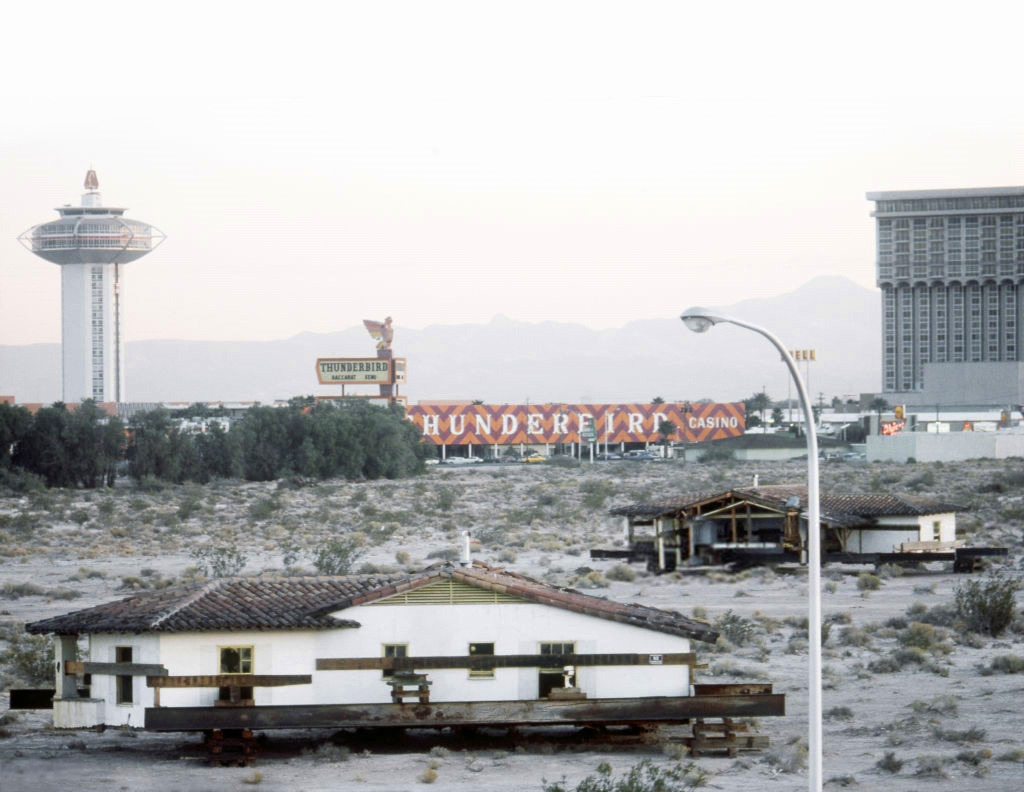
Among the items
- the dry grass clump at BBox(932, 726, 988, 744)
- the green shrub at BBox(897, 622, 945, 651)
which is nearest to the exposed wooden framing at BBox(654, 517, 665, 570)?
the green shrub at BBox(897, 622, 945, 651)

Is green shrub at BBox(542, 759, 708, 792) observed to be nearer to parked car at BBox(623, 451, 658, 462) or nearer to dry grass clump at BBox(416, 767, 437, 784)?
dry grass clump at BBox(416, 767, 437, 784)

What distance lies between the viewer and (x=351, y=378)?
177500mm

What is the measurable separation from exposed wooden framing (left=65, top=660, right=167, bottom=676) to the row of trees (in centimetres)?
7627

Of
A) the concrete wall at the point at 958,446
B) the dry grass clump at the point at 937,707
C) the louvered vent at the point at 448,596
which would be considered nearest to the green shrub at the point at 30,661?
the louvered vent at the point at 448,596

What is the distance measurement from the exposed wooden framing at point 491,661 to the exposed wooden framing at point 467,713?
0.47 meters

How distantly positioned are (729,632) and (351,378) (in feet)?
477

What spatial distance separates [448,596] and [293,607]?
2050 mm

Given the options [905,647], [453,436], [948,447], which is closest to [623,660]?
[905,647]

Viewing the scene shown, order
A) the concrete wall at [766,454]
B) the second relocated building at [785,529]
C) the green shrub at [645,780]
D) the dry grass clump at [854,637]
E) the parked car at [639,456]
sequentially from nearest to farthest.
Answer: the green shrub at [645,780]
the dry grass clump at [854,637]
the second relocated building at [785,529]
the concrete wall at [766,454]
the parked car at [639,456]

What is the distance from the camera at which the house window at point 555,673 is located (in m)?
21.9

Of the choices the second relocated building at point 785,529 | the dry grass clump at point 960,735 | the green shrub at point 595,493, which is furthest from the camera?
the green shrub at point 595,493

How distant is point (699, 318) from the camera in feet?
48.5

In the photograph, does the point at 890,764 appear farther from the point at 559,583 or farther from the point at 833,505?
the point at 833,505

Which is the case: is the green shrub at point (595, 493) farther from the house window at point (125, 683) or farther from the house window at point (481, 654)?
the house window at point (125, 683)
